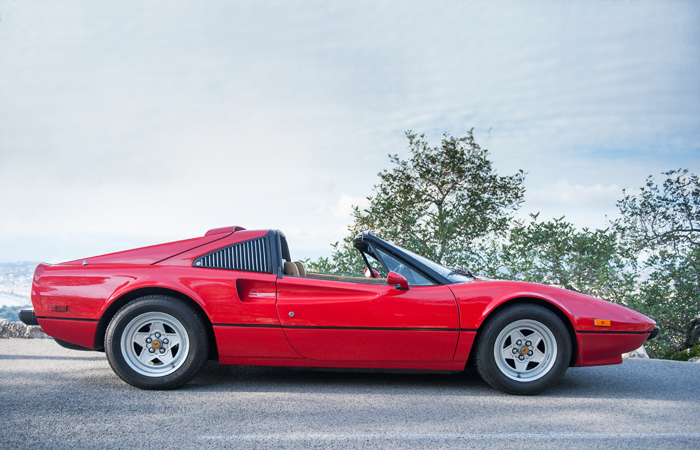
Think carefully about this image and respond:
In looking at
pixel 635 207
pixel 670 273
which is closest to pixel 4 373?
pixel 670 273

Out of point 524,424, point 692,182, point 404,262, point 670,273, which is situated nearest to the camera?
point 524,424

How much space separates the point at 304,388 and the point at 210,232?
4.84 feet

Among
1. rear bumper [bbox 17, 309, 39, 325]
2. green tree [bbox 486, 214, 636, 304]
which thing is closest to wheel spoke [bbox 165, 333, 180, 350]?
rear bumper [bbox 17, 309, 39, 325]

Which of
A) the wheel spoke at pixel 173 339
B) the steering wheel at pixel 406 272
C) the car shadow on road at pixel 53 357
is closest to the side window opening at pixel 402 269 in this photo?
the steering wheel at pixel 406 272

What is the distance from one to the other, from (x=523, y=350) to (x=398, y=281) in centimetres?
104

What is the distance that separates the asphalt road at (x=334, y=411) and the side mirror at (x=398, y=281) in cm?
77

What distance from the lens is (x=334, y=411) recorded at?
2.97 m

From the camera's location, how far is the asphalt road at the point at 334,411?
2.50m

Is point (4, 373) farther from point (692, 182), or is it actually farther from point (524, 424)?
point (692, 182)

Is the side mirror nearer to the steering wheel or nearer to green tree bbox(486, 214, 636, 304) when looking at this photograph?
the steering wheel

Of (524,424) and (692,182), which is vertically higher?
(692,182)

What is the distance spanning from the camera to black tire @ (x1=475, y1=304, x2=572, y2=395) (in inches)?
133

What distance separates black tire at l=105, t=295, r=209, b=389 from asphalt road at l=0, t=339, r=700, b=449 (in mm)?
124

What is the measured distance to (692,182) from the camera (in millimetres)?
9156
